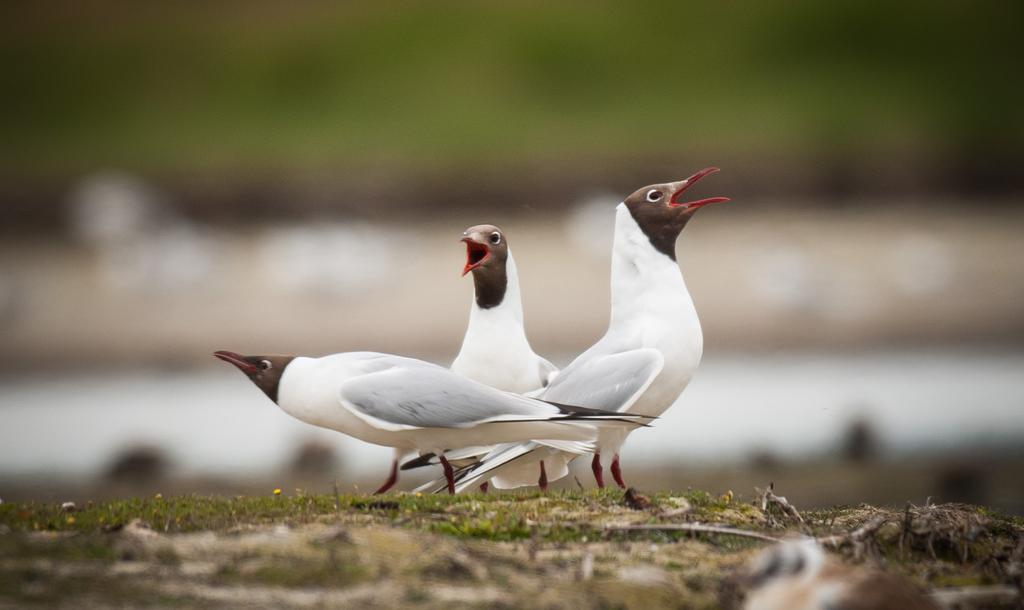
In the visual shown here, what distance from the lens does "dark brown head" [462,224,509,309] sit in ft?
28.6

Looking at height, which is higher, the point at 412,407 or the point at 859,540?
the point at 412,407

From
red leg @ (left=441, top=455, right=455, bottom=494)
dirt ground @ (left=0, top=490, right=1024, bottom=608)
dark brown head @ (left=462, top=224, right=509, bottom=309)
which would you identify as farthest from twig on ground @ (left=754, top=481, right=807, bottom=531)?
dark brown head @ (left=462, top=224, right=509, bottom=309)

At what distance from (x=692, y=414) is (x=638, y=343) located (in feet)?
22.5

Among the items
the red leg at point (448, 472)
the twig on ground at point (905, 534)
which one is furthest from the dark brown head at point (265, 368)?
the twig on ground at point (905, 534)

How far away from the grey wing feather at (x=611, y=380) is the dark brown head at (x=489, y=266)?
83cm

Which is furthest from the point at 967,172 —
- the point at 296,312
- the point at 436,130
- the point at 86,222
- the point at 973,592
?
the point at 973,592

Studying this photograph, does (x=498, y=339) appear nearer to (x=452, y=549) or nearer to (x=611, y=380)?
(x=611, y=380)

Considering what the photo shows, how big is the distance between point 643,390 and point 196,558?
304cm

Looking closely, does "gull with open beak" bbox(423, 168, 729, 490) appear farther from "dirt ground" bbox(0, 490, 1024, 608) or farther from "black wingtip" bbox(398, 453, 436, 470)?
"dirt ground" bbox(0, 490, 1024, 608)

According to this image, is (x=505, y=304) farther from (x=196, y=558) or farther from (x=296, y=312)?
(x=296, y=312)

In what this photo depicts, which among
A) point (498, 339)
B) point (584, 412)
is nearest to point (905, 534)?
point (584, 412)

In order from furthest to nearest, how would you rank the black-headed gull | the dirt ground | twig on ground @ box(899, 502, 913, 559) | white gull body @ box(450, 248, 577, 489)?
white gull body @ box(450, 248, 577, 489) → the black-headed gull → twig on ground @ box(899, 502, 913, 559) → the dirt ground

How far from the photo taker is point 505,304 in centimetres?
877

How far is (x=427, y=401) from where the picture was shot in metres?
7.68
